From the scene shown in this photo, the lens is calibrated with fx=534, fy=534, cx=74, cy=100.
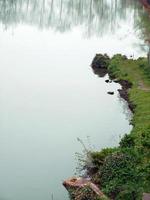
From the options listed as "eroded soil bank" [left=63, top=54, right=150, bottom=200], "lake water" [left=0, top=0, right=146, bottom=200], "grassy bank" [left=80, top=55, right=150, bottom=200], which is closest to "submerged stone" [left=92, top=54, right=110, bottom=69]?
"lake water" [left=0, top=0, right=146, bottom=200]

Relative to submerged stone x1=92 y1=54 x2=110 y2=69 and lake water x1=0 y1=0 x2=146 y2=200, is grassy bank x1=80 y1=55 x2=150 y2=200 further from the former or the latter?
submerged stone x1=92 y1=54 x2=110 y2=69

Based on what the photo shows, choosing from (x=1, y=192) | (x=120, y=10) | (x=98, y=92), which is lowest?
(x=1, y=192)

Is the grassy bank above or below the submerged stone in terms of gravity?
below

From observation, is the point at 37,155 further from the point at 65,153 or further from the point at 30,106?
the point at 30,106

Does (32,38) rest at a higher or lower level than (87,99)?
higher

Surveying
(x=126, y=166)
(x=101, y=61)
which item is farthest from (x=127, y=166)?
(x=101, y=61)

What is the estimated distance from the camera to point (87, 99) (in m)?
31.7

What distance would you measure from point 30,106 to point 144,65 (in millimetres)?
9192

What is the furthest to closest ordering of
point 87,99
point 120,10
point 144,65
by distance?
1. point 120,10
2. point 144,65
3. point 87,99

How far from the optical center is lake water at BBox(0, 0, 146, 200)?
70.4ft

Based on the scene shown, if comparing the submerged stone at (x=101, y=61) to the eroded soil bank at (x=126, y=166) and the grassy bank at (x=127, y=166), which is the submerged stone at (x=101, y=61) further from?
the grassy bank at (x=127, y=166)

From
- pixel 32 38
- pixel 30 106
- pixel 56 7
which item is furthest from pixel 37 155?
pixel 56 7

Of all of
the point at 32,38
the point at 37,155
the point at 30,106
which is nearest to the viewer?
the point at 37,155

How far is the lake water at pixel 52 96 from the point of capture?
2145 centimetres
